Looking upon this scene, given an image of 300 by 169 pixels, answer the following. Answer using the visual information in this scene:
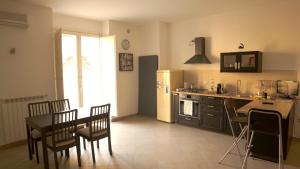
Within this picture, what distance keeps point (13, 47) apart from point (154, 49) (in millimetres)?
3315

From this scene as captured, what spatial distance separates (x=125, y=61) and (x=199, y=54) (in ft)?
6.54

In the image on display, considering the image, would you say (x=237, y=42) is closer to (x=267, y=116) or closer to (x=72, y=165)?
(x=267, y=116)

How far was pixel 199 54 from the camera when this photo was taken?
518 centimetres

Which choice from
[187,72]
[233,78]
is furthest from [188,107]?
[233,78]

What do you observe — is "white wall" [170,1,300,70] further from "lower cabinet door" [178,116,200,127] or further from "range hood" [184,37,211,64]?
"lower cabinet door" [178,116,200,127]

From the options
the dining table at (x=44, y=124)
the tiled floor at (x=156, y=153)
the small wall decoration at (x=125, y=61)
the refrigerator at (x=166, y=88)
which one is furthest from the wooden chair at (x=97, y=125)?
the small wall decoration at (x=125, y=61)

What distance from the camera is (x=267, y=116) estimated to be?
8.64ft

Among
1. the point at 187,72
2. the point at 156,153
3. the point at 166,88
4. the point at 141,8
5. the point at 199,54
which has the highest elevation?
the point at 141,8

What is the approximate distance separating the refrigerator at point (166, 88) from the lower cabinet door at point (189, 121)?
0.84 ft

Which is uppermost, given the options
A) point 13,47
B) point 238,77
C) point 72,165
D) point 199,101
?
point 13,47

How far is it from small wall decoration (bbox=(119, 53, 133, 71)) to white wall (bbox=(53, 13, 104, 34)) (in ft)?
2.98

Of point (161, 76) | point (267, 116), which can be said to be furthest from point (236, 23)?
point (267, 116)

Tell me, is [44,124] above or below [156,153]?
above

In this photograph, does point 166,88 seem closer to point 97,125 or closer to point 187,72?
point 187,72
